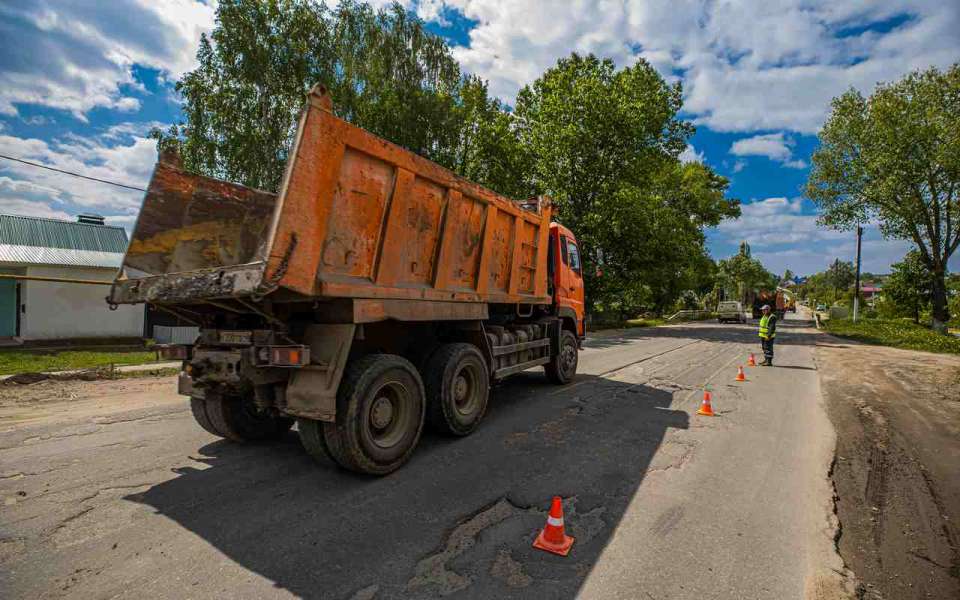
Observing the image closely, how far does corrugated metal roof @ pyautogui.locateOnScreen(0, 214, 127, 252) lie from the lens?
16.2 m

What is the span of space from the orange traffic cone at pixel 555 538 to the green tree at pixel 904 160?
2804cm

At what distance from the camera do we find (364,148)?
3.92 m

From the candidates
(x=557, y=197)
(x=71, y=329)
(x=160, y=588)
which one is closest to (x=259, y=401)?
(x=160, y=588)

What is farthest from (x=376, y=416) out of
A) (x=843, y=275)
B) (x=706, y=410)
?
(x=843, y=275)

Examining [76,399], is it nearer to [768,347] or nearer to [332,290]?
[332,290]

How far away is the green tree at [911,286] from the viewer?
34.4 meters

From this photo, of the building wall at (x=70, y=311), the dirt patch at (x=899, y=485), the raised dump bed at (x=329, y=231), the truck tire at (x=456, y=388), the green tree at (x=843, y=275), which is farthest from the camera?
the green tree at (x=843, y=275)

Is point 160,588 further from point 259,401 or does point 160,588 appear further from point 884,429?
point 884,429

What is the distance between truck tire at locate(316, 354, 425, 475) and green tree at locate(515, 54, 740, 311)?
63.0ft

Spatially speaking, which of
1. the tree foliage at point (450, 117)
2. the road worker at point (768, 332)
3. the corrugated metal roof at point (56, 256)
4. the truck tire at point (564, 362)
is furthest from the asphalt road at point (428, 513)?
the tree foliage at point (450, 117)

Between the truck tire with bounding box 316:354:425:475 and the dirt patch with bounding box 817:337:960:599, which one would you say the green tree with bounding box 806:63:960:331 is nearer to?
the dirt patch with bounding box 817:337:960:599

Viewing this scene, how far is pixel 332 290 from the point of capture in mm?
3674

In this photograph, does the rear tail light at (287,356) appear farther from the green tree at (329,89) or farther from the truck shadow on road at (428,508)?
the green tree at (329,89)

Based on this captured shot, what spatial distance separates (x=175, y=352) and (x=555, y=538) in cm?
383
